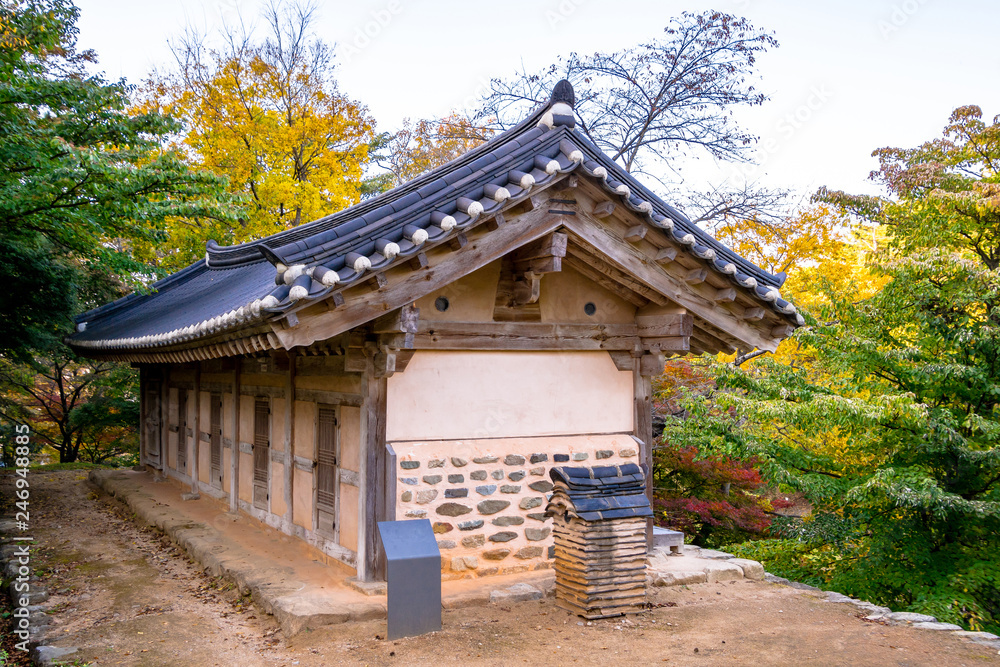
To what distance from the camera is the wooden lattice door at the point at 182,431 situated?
485 inches

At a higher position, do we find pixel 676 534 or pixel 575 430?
pixel 575 430

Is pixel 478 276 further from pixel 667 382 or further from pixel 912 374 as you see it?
pixel 667 382

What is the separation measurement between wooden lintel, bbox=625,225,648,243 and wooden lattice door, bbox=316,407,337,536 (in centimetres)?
338

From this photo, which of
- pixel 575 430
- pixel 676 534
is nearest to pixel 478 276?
pixel 575 430

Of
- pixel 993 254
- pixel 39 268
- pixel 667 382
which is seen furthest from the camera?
pixel 667 382

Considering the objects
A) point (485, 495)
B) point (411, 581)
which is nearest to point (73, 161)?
point (485, 495)

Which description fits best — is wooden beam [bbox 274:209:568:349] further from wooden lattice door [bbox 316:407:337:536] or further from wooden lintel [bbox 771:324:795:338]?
wooden lintel [bbox 771:324:795:338]

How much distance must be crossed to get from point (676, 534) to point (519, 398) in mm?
2690

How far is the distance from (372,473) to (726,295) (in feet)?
12.7

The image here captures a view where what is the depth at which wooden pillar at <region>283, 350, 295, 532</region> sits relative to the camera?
8.17 metres

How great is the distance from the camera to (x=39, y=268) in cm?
1252

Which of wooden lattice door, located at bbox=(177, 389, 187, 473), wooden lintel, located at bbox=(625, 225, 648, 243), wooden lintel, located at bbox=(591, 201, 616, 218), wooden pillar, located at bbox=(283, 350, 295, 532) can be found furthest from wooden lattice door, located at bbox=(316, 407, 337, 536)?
wooden lattice door, located at bbox=(177, 389, 187, 473)

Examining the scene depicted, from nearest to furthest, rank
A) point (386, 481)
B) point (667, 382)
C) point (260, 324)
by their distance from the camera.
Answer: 1. point (260, 324)
2. point (386, 481)
3. point (667, 382)

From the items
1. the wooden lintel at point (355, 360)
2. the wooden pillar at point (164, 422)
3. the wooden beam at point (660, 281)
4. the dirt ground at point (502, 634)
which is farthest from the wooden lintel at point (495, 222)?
the wooden pillar at point (164, 422)
